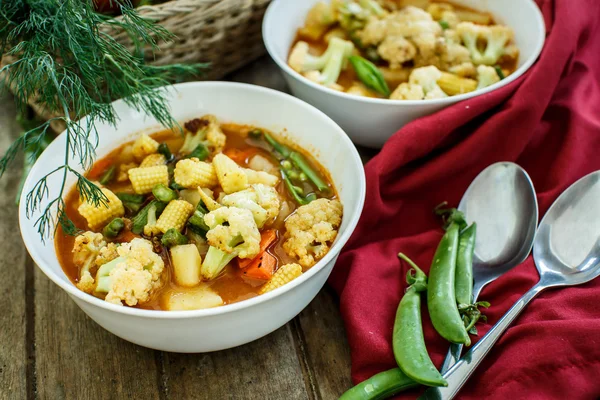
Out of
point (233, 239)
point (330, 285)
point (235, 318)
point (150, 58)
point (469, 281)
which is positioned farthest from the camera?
point (150, 58)

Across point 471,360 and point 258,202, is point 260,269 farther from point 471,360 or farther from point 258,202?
point 471,360

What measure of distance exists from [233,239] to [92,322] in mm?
599

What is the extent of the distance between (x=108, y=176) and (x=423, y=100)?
1.22 m

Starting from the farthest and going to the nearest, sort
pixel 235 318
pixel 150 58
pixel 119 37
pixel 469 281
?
1. pixel 150 58
2. pixel 119 37
3. pixel 469 281
4. pixel 235 318

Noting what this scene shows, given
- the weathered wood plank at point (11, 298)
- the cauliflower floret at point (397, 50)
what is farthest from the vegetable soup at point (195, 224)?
the cauliflower floret at point (397, 50)

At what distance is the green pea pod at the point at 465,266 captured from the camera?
1.86m

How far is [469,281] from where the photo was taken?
190 cm

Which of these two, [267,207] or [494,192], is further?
[494,192]

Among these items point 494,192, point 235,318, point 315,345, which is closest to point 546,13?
point 494,192

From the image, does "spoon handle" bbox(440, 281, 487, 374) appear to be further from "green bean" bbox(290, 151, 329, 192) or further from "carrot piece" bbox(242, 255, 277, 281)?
"green bean" bbox(290, 151, 329, 192)

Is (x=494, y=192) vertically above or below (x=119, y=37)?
below

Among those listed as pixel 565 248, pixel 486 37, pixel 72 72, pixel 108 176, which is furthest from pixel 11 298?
pixel 486 37

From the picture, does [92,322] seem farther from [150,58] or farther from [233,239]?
[150,58]

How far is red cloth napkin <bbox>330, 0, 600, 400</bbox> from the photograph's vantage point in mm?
1668
